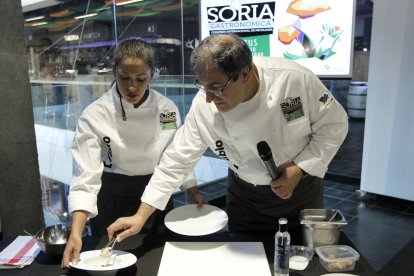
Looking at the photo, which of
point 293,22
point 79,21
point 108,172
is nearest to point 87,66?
point 79,21

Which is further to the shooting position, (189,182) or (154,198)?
(189,182)

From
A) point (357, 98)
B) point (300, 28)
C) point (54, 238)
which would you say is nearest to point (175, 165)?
point (54, 238)

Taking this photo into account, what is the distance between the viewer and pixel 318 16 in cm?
260

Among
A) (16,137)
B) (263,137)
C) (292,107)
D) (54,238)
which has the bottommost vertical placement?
(54,238)

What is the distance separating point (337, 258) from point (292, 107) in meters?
0.49

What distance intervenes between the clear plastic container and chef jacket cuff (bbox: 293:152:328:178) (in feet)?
0.87

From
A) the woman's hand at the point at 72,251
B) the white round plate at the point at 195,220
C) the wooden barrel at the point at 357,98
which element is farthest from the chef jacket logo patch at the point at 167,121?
the wooden barrel at the point at 357,98

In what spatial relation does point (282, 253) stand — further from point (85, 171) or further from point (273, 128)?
point (85, 171)

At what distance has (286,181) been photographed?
1.18 meters

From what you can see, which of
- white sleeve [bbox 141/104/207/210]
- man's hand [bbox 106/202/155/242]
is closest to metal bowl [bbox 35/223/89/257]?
man's hand [bbox 106/202/155/242]

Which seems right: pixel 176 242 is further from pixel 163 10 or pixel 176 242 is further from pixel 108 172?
pixel 163 10

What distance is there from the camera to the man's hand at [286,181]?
3.83 feet

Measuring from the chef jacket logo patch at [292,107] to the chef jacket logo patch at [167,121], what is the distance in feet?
1.51

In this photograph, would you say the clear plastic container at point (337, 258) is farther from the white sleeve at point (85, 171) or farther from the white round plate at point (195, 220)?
the white sleeve at point (85, 171)
